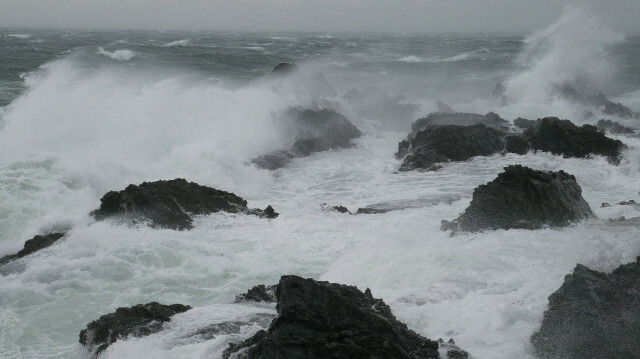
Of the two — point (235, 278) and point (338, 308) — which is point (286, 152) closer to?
point (235, 278)

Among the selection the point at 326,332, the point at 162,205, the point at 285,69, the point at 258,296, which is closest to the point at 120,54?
the point at 285,69

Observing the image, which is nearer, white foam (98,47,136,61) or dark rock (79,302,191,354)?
dark rock (79,302,191,354)

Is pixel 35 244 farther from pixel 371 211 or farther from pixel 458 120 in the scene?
pixel 458 120

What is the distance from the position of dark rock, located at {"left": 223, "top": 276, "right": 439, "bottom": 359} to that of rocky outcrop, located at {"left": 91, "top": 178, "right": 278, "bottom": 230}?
5644mm

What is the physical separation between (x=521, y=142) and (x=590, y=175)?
322cm

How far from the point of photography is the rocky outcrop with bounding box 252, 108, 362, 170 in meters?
19.2

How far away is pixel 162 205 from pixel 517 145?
1203 cm

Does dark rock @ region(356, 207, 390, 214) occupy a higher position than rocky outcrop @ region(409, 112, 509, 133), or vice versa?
rocky outcrop @ region(409, 112, 509, 133)

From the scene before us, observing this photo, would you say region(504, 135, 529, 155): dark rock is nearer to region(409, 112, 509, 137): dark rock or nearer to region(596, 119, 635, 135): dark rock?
region(409, 112, 509, 137): dark rock

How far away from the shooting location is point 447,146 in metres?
16.9

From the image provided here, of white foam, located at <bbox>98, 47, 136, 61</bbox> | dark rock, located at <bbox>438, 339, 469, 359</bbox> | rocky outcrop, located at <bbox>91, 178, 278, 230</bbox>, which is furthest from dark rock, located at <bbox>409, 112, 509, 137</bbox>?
white foam, located at <bbox>98, 47, 136, 61</bbox>

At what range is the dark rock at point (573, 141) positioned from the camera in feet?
52.5

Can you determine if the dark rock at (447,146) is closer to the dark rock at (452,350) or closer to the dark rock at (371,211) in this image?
the dark rock at (371,211)

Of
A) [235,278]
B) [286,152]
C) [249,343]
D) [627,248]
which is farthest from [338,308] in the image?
[286,152]
